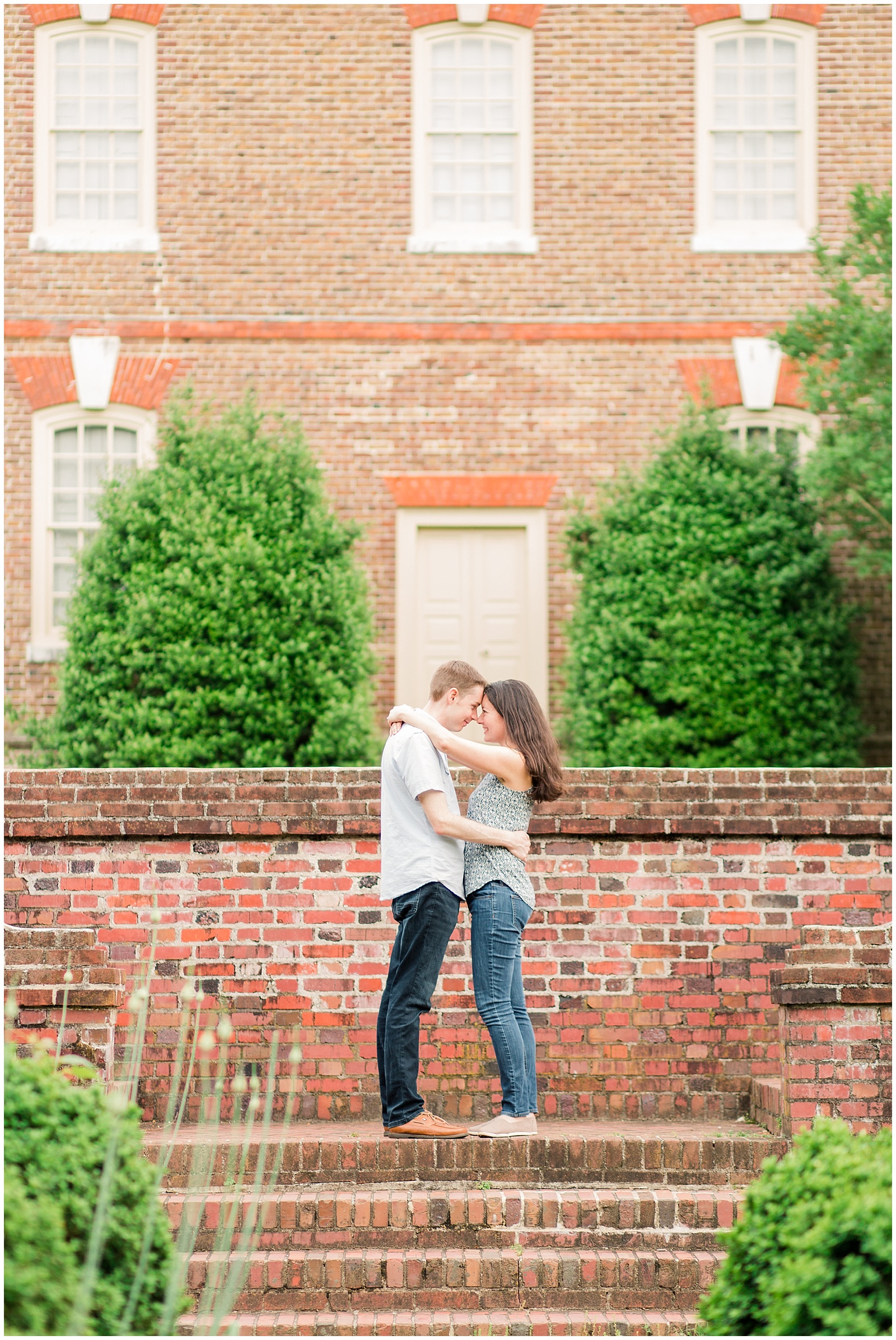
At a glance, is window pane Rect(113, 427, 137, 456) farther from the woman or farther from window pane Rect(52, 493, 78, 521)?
the woman

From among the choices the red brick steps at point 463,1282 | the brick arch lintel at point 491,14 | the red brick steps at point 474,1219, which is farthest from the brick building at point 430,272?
the red brick steps at point 463,1282

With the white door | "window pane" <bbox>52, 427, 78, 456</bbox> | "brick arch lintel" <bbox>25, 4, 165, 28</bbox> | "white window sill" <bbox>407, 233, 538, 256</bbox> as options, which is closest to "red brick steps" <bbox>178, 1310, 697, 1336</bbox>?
the white door

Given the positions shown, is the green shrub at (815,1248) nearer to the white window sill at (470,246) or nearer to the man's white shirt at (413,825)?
the man's white shirt at (413,825)

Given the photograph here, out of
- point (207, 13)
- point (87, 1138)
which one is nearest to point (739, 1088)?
point (87, 1138)

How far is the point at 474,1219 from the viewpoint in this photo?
4.37 m

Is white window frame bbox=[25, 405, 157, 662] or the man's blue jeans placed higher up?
white window frame bbox=[25, 405, 157, 662]

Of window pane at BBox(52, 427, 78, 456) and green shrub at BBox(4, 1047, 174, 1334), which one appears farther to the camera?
window pane at BBox(52, 427, 78, 456)

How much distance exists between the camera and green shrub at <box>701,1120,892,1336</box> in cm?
244

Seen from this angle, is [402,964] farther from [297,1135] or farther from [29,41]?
[29,41]

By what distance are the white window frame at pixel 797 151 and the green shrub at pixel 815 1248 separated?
10.0 m

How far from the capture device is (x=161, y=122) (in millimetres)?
11492

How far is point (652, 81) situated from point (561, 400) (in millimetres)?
3076

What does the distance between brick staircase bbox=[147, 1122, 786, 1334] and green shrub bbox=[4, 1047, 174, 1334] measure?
140cm

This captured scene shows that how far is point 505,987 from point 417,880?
54cm
